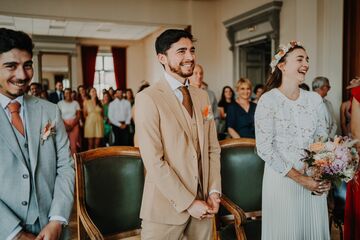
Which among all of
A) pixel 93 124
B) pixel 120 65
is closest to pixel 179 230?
pixel 93 124

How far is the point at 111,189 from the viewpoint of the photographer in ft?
6.37

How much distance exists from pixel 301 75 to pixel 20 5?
6.52 metres

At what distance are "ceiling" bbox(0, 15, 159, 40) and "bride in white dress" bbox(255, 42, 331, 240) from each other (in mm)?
7472

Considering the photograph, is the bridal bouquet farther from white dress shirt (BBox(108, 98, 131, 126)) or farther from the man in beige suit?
white dress shirt (BBox(108, 98, 131, 126))

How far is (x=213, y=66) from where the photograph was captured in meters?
8.26

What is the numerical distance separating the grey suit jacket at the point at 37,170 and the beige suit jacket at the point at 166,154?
0.35m

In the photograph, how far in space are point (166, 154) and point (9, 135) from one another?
26.4 inches

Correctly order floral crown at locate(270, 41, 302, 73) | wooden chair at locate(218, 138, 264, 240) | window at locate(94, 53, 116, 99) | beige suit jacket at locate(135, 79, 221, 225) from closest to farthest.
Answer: beige suit jacket at locate(135, 79, 221, 225) → floral crown at locate(270, 41, 302, 73) → wooden chair at locate(218, 138, 264, 240) → window at locate(94, 53, 116, 99)

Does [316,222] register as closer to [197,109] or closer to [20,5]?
[197,109]

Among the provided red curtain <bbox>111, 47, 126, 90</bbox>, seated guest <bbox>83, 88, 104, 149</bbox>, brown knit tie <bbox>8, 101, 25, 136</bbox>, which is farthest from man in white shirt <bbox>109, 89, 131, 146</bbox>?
brown knit tie <bbox>8, 101, 25, 136</bbox>

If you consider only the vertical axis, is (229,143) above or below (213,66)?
below

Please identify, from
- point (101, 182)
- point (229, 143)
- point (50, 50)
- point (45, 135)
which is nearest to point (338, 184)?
point (229, 143)

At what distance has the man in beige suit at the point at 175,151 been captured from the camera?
155cm

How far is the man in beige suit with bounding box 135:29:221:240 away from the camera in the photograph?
155 centimetres
